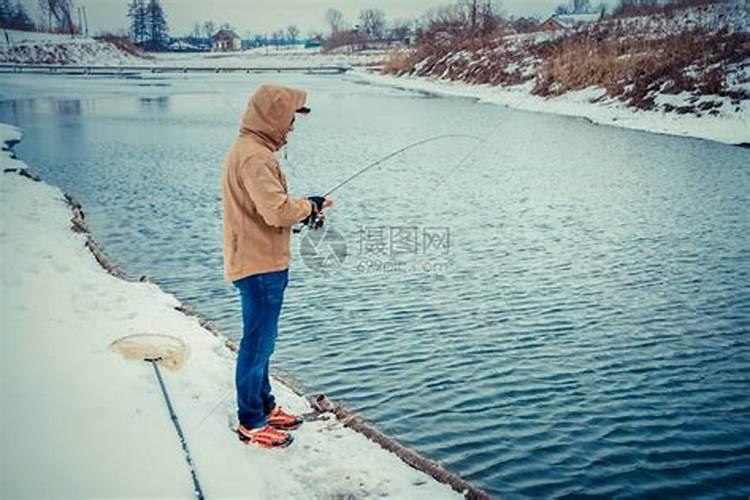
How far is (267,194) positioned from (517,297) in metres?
5.26

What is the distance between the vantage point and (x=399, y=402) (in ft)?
19.7

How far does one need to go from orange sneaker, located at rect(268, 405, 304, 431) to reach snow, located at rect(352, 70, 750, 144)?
21.1 metres

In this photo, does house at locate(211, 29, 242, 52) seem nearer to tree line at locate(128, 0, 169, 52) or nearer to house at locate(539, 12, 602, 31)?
tree line at locate(128, 0, 169, 52)

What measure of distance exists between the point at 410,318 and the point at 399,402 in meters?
2.08

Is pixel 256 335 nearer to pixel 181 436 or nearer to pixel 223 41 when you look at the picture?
pixel 181 436

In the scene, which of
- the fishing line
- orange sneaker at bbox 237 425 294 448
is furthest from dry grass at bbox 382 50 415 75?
orange sneaker at bbox 237 425 294 448

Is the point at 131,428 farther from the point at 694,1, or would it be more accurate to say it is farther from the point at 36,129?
the point at 694,1

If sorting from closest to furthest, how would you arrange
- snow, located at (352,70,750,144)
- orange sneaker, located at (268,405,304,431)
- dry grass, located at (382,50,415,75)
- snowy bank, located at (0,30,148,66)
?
1. orange sneaker, located at (268,405,304,431)
2. snow, located at (352,70,750,144)
3. dry grass, located at (382,50,415,75)
4. snowy bank, located at (0,30,148,66)

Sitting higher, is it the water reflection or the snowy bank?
the snowy bank

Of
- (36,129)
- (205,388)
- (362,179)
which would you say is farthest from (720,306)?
(36,129)

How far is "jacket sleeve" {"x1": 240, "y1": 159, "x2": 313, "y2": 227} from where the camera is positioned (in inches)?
161

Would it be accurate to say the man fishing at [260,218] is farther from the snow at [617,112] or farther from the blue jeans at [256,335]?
the snow at [617,112]

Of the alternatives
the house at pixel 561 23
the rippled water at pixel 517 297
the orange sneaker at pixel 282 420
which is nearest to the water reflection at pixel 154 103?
the rippled water at pixel 517 297

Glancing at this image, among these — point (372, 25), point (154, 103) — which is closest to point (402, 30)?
point (372, 25)
